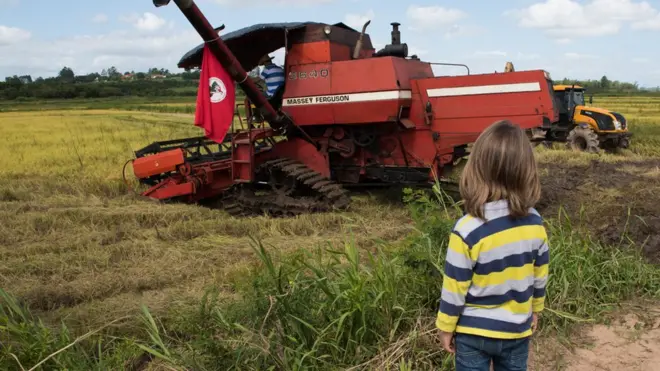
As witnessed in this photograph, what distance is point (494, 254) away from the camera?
1.98 meters

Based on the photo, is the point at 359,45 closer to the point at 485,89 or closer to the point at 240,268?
the point at 485,89

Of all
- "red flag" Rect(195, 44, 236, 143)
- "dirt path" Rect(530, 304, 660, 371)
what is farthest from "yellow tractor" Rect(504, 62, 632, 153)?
"dirt path" Rect(530, 304, 660, 371)

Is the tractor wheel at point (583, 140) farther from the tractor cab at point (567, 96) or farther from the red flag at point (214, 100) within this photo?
the red flag at point (214, 100)

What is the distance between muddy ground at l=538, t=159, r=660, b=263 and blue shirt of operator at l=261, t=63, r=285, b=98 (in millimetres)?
4094

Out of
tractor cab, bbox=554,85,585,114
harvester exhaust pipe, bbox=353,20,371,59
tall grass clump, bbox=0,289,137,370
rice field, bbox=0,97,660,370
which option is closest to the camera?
tall grass clump, bbox=0,289,137,370

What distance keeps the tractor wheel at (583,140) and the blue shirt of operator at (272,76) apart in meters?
9.89

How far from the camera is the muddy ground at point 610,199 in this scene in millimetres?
4859

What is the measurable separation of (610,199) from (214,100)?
5.24 m

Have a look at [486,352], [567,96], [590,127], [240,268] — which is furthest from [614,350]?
[590,127]

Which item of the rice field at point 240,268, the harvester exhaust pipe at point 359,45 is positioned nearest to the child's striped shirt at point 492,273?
the rice field at point 240,268

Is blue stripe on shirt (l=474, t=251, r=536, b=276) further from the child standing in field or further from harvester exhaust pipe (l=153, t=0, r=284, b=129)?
harvester exhaust pipe (l=153, t=0, r=284, b=129)

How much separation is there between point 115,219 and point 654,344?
6.04m

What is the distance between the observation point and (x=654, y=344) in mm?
3277

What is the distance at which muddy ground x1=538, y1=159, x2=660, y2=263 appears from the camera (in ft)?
15.9
